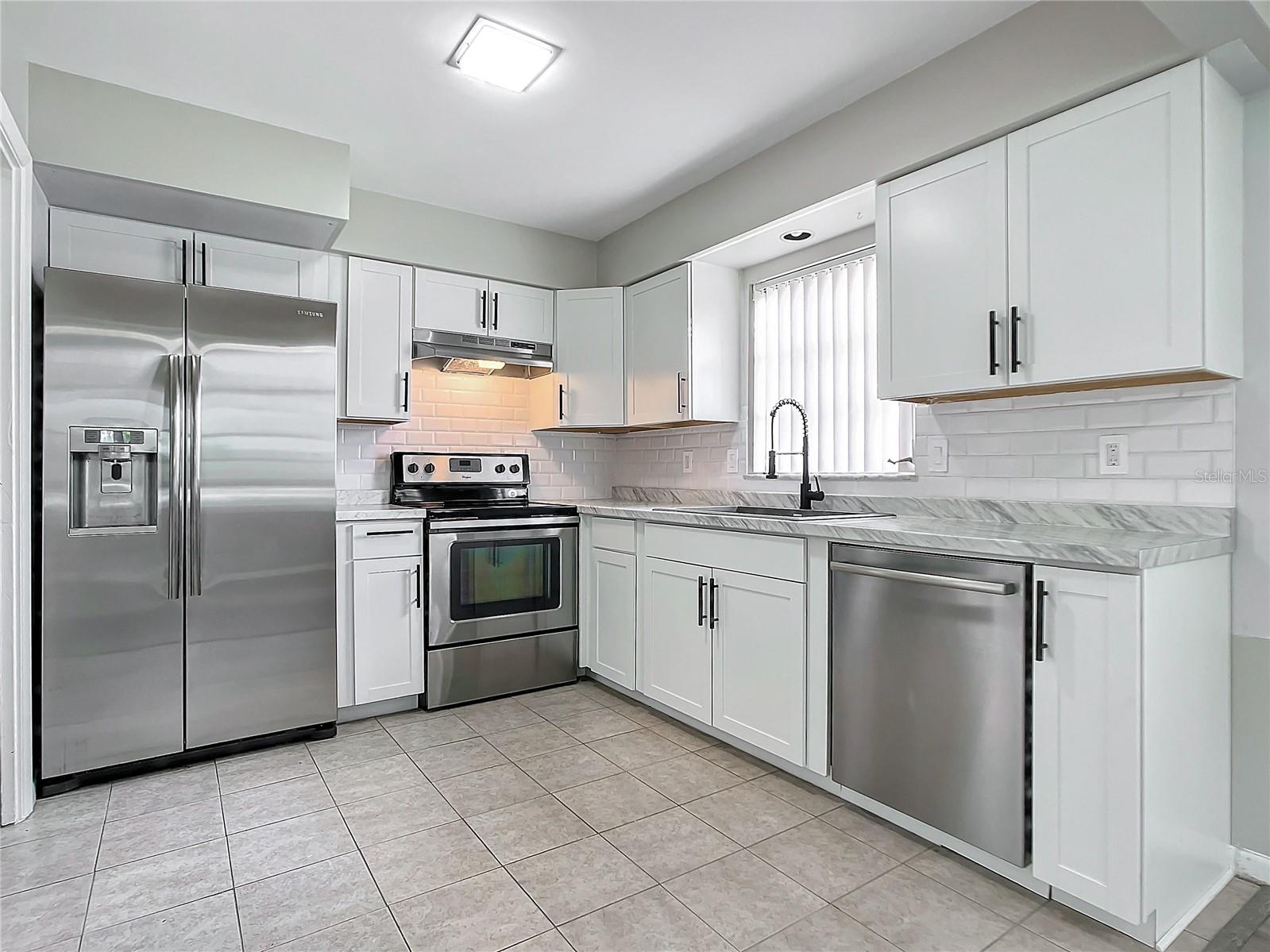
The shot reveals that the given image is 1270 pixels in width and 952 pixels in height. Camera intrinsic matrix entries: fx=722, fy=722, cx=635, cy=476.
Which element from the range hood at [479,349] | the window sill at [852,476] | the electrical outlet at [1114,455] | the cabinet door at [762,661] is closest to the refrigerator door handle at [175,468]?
the range hood at [479,349]

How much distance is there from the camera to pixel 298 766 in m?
2.78

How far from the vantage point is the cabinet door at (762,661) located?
2.51m

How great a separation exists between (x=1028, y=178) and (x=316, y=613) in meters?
3.05

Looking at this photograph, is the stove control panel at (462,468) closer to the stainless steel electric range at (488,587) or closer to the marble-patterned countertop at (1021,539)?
the stainless steel electric range at (488,587)

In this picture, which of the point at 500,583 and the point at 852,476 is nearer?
the point at 852,476

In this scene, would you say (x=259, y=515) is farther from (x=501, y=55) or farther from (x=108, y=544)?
(x=501, y=55)

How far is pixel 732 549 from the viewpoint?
110 inches

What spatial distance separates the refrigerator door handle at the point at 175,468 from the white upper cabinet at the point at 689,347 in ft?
7.10

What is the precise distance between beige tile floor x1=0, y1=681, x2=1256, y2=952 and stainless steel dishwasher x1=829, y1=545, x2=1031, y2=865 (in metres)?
0.18

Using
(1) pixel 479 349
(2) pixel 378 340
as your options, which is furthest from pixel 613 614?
(2) pixel 378 340

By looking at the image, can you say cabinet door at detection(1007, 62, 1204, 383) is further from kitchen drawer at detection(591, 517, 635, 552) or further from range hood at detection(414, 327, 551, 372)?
range hood at detection(414, 327, 551, 372)

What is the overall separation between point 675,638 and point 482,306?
2.12 m

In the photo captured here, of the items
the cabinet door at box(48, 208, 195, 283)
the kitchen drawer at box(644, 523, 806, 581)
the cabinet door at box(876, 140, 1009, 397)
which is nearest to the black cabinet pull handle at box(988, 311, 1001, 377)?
the cabinet door at box(876, 140, 1009, 397)

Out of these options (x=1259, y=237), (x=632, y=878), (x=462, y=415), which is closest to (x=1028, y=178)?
(x=1259, y=237)
